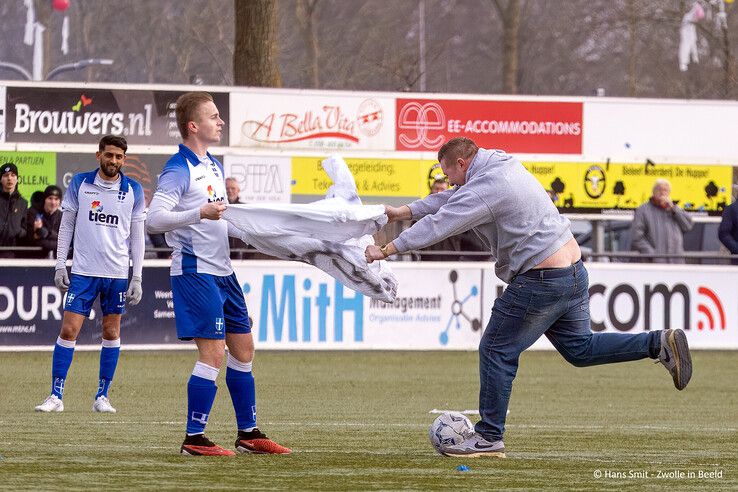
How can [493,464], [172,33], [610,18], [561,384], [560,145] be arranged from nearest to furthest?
[493,464] < [561,384] < [560,145] < [610,18] < [172,33]

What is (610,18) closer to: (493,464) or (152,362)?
(152,362)

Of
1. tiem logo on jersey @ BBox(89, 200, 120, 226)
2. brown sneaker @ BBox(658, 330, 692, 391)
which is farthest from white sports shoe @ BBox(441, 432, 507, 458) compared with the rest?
tiem logo on jersey @ BBox(89, 200, 120, 226)

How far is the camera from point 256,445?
9.34 metres

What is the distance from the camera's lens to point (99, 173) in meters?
13.1

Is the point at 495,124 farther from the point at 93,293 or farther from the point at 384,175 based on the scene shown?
the point at 93,293

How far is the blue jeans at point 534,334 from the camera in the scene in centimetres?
923

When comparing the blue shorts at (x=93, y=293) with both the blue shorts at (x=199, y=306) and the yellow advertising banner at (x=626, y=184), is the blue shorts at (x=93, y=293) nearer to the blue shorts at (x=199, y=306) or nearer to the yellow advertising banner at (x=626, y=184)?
the blue shorts at (x=199, y=306)

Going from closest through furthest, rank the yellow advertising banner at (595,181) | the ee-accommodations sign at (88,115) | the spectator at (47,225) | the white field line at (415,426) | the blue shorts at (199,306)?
the blue shorts at (199,306) → the white field line at (415,426) → the spectator at (47,225) → the ee-accommodations sign at (88,115) → the yellow advertising banner at (595,181)

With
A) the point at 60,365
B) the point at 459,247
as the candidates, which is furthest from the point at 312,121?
the point at 60,365

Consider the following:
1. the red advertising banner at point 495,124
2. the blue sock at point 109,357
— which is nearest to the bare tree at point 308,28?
the red advertising banner at point 495,124

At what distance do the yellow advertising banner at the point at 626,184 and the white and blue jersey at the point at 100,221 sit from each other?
11.1 metres

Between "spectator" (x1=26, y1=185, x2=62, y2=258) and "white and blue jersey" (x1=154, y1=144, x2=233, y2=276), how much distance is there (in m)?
10.9

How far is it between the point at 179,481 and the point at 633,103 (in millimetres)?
17191

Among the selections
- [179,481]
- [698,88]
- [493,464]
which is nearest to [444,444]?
[493,464]
